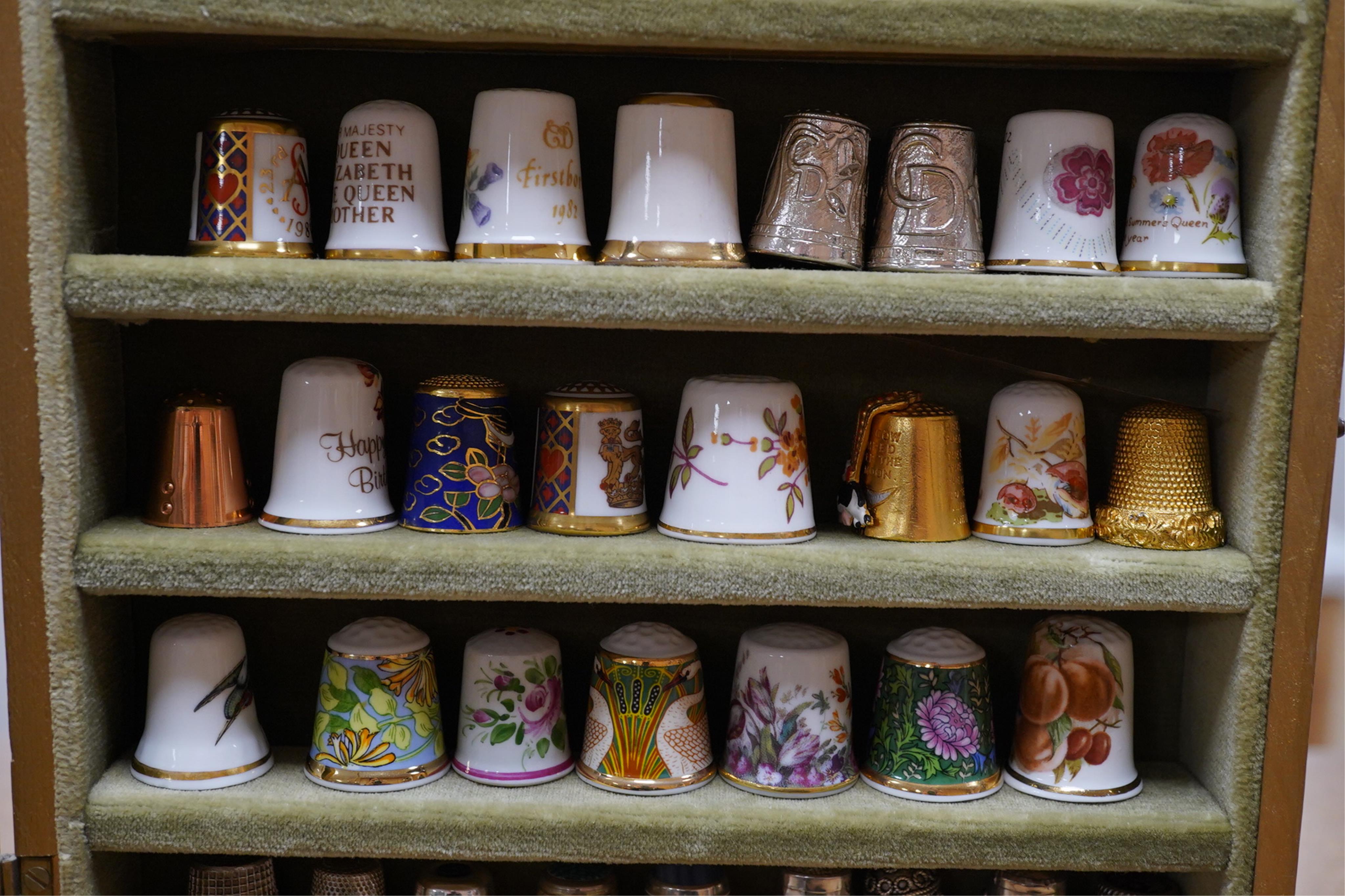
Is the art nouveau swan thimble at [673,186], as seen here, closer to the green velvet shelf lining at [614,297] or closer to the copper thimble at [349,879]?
the green velvet shelf lining at [614,297]

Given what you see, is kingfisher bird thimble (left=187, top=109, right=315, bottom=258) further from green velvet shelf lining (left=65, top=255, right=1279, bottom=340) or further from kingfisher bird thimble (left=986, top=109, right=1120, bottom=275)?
kingfisher bird thimble (left=986, top=109, right=1120, bottom=275)

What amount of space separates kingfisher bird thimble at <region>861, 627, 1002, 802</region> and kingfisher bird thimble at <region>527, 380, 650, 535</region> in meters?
0.29

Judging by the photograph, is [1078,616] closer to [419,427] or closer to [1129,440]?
[1129,440]

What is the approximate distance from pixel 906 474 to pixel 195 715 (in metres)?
0.68

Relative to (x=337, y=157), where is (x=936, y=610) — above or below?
below

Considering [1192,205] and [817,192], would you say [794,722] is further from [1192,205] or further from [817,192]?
[1192,205]

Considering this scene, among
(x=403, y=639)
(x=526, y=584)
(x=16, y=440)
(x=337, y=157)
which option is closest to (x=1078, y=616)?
(x=526, y=584)

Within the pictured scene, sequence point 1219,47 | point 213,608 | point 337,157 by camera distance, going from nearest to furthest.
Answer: point 1219,47
point 337,157
point 213,608

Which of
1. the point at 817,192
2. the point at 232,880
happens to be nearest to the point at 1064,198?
the point at 817,192

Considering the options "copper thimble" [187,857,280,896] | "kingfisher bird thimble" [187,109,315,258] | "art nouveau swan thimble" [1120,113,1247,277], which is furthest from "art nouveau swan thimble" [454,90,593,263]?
"copper thimble" [187,857,280,896]

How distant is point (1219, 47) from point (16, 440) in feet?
3.41

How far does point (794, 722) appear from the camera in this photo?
0.97 m

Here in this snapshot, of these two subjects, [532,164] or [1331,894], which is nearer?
[532,164]

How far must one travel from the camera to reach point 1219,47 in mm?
855
